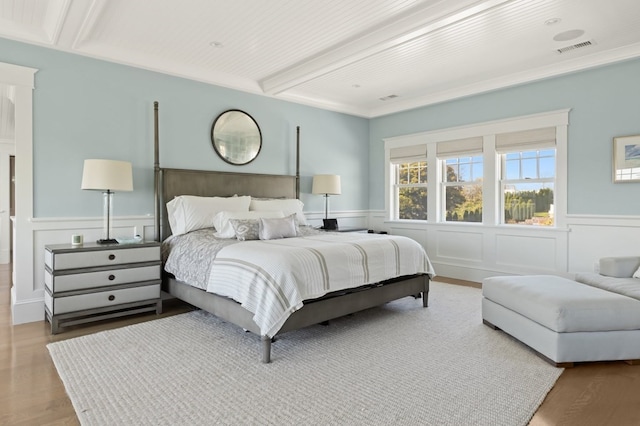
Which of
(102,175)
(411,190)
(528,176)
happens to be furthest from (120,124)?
(528,176)

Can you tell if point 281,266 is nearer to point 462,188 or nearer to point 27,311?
point 27,311

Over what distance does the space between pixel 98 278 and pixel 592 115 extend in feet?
17.9

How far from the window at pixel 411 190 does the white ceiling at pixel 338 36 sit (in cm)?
153

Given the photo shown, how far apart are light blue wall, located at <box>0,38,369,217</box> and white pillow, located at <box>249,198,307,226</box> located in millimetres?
586

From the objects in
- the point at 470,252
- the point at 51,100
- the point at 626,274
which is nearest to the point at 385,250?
the point at 626,274

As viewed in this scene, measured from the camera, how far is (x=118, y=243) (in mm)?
3641

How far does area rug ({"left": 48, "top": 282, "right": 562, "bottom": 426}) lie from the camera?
1.98m

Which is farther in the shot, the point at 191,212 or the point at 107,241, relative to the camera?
the point at 191,212

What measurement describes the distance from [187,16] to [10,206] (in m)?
6.43

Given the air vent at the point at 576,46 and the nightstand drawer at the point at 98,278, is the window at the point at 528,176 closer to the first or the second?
the air vent at the point at 576,46

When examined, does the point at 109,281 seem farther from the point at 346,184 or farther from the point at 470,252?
the point at 470,252

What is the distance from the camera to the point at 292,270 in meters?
2.70

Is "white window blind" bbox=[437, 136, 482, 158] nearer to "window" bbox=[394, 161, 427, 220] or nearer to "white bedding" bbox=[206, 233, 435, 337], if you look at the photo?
"window" bbox=[394, 161, 427, 220]

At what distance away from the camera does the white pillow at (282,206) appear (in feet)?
15.5
